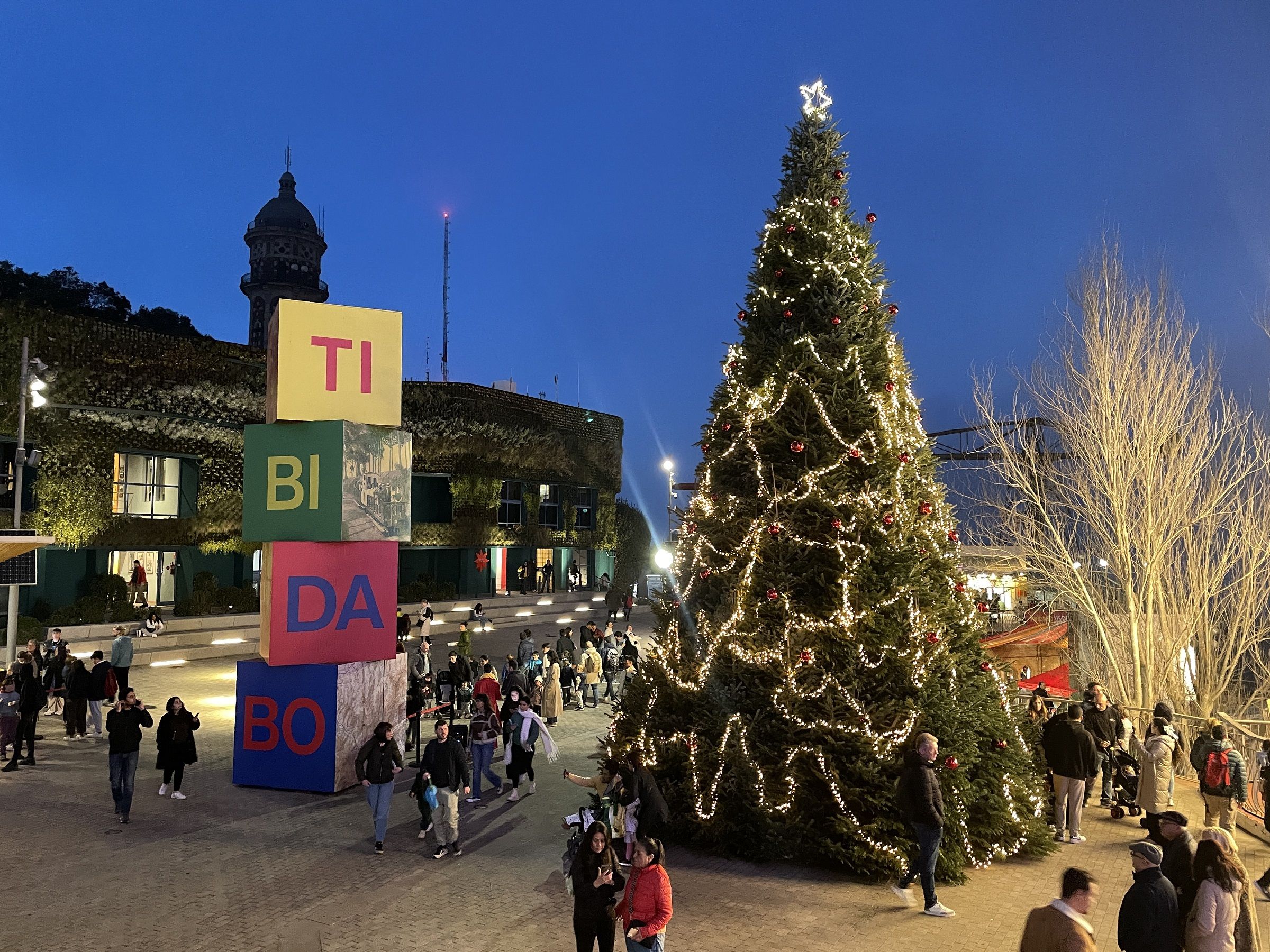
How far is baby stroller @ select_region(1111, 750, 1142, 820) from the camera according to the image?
11812 millimetres

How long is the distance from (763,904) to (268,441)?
9.37 metres

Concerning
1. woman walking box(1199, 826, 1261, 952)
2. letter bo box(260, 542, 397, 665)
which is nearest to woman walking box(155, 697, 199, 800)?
letter bo box(260, 542, 397, 665)

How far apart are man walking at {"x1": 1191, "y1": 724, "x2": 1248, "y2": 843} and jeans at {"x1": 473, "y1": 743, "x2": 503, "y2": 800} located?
8634mm

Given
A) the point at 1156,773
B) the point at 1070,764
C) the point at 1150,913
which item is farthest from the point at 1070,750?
the point at 1150,913

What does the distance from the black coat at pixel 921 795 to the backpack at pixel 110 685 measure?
13084 mm

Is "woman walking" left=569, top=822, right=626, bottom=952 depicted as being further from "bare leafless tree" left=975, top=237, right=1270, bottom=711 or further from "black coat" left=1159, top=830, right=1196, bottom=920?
"bare leafless tree" left=975, top=237, right=1270, bottom=711

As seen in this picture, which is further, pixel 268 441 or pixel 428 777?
pixel 268 441

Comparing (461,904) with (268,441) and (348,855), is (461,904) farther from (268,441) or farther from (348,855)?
(268,441)

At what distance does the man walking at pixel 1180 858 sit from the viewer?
612 cm

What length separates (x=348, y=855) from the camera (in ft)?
32.6

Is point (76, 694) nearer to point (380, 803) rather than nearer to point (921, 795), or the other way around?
point (380, 803)

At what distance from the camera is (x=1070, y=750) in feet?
33.3

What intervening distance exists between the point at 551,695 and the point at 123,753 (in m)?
8.37

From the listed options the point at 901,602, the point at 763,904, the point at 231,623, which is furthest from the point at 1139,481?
the point at 231,623
